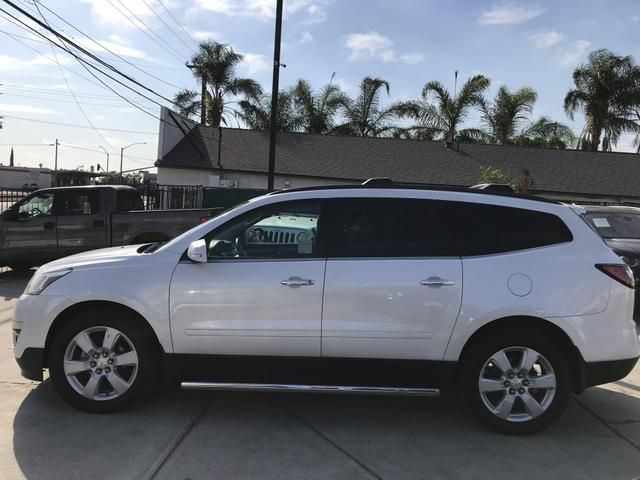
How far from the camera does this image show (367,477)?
10.3ft

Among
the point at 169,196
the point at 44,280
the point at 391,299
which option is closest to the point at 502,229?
the point at 391,299

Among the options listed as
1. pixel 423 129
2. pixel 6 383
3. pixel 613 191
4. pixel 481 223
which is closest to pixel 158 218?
pixel 6 383

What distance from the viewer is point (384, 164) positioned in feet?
82.7

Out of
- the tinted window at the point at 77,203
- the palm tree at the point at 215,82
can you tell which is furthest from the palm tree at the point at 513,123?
the tinted window at the point at 77,203

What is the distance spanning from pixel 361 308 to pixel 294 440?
100 cm

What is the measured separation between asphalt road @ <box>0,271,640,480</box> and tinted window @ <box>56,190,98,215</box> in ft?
17.6

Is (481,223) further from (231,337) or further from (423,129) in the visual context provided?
(423,129)

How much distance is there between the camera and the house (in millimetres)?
23656

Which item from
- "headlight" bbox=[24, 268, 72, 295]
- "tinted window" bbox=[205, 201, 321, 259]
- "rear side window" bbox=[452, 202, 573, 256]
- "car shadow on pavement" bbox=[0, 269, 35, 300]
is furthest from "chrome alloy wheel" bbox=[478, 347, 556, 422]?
"car shadow on pavement" bbox=[0, 269, 35, 300]

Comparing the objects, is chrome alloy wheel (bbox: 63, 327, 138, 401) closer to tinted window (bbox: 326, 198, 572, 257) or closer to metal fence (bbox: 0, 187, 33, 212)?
tinted window (bbox: 326, 198, 572, 257)

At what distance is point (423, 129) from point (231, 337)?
99.8 ft

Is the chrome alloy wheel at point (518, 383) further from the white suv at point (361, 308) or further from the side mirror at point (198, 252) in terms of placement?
the side mirror at point (198, 252)

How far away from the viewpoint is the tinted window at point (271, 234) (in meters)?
3.81

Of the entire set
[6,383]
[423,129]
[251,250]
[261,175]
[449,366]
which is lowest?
[6,383]
